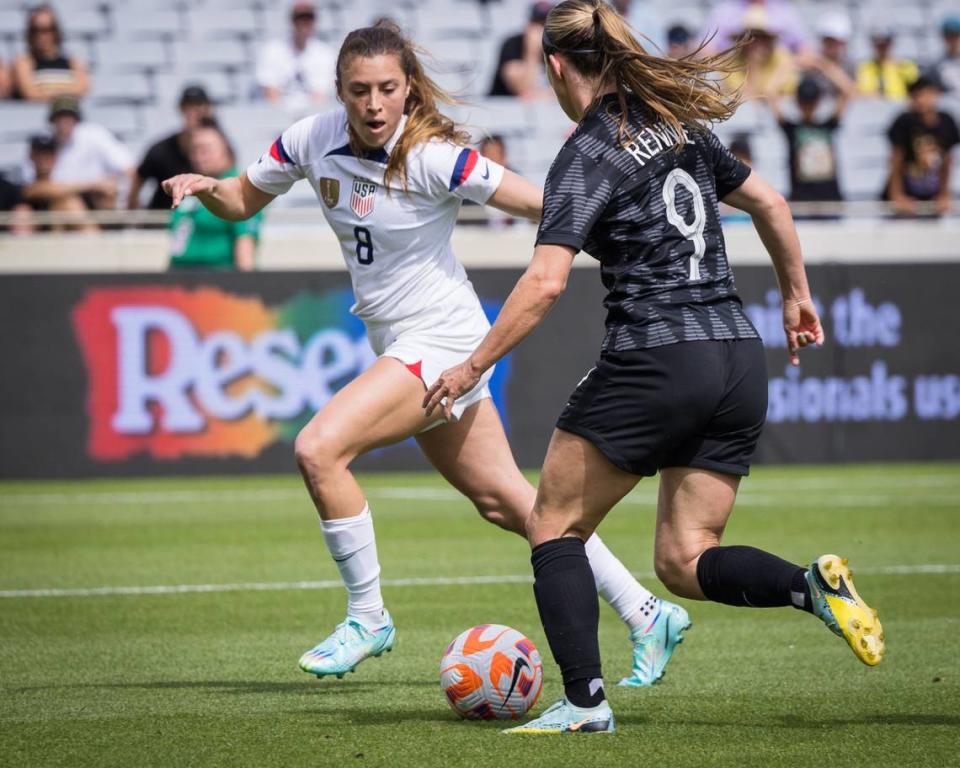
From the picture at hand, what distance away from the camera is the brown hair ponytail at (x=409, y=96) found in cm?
631

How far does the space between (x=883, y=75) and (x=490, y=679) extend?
16710 mm

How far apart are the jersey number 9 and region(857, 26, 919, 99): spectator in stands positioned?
→ 607 inches

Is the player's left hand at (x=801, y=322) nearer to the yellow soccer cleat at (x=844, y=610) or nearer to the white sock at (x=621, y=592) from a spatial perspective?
the yellow soccer cleat at (x=844, y=610)

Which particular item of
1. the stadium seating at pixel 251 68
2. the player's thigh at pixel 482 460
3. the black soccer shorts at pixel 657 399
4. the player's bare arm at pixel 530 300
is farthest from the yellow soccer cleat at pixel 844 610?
the stadium seating at pixel 251 68

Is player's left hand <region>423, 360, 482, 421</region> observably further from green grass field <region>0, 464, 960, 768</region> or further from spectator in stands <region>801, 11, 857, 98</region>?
spectator in stands <region>801, 11, 857, 98</region>

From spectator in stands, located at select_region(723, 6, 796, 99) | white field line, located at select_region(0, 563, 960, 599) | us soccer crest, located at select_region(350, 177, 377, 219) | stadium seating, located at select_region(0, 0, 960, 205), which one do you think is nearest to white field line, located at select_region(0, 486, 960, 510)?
white field line, located at select_region(0, 563, 960, 599)

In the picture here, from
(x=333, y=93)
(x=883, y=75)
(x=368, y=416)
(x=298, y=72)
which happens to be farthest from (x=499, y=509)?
(x=883, y=75)

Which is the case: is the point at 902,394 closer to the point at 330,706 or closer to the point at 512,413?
the point at 512,413

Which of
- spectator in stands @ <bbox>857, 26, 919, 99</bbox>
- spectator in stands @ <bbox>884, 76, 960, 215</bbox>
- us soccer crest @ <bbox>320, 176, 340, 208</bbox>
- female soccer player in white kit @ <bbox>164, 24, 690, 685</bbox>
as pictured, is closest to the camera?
female soccer player in white kit @ <bbox>164, 24, 690, 685</bbox>

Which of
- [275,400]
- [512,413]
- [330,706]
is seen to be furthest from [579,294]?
[330,706]

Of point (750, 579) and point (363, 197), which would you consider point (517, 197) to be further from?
point (750, 579)

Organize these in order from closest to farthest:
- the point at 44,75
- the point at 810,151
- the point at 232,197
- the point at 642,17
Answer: the point at 232,197, the point at 810,151, the point at 44,75, the point at 642,17

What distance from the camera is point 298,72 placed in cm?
1855

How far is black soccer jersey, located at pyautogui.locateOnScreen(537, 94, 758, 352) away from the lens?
16.5 feet
